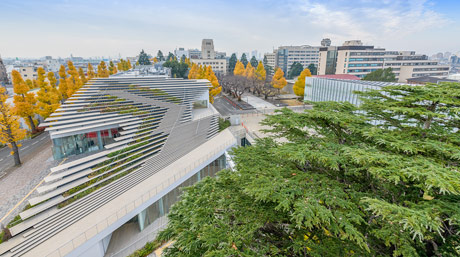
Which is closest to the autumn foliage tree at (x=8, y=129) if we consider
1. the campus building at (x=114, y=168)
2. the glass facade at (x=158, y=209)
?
the campus building at (x=114, y=168)

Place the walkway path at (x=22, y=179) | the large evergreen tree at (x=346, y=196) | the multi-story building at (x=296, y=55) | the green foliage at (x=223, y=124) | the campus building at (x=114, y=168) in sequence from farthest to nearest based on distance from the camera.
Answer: the multi-story building at (x=296, y=55)
the green foliage at (x=223, y=124)
the walkway path at (x=22, y=179)
the campus building at (x=114, y=168)
the large evergreen tree at (x=346, y=196)

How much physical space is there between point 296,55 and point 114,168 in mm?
80136

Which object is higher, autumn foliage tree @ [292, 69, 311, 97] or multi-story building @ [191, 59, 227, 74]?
multi-story building @ [191, 59, 227, 74]

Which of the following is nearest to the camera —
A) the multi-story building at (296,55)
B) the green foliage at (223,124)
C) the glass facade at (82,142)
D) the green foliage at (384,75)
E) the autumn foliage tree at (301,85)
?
the glass facade at (82,142)

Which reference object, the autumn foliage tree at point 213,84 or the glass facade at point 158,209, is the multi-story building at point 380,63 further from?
the glass facade at point 158,209

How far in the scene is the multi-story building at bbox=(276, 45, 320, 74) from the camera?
80188mm

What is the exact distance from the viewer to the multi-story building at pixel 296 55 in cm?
8019

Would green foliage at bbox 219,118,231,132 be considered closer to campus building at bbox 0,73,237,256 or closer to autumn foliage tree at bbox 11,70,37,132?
campus building at bbox 0,73,237,256

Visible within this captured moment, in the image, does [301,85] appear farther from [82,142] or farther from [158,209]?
[82,142]

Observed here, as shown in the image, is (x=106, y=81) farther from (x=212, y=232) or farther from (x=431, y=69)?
(x=431, y=69)

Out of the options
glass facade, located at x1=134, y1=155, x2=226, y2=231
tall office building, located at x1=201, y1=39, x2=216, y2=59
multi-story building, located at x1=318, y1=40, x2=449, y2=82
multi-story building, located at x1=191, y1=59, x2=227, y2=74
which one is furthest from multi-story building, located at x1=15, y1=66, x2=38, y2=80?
multi-story building, located at x1=318, y1=40, x2=449, y2=82

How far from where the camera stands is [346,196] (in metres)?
5.06

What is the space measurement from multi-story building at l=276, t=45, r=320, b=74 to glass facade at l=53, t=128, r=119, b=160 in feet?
246

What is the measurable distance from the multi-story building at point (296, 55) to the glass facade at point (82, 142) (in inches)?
2956
